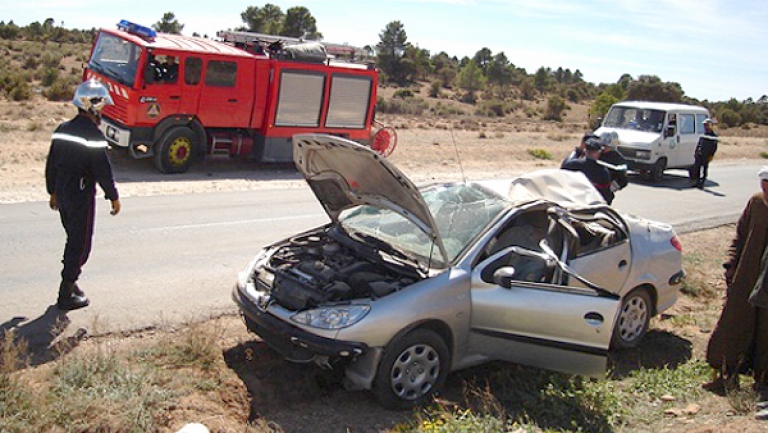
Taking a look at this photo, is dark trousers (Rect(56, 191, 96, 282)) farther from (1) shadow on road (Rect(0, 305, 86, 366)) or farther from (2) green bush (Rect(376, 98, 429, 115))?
(2) green bush (Rect(376, 98, 429, 115))

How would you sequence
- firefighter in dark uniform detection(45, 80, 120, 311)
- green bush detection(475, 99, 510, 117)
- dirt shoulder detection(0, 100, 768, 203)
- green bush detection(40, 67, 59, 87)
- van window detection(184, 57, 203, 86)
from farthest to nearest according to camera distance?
green bush detection(475, 99, 510, 117)
green bush detection(40, 67, 59, 87)
van window detection(184, 57, 203, 86)
dirt shoulder detection(0, 100, 768, 203)
firefighter in dark uniform detection(45, 80, 120, 311)

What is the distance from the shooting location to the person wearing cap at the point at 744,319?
619 centimetres

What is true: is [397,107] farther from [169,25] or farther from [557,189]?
[557,189]

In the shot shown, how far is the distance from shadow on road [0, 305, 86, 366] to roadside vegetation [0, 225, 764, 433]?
28mm

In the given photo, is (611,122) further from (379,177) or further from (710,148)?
(379,177)

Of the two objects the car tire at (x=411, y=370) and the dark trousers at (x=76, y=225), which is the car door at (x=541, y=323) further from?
the dark trousers at (x=76, y=225)

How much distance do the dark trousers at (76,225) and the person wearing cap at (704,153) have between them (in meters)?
17.9

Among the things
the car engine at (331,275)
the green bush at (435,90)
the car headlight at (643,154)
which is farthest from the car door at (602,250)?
the green bush at (435,90)

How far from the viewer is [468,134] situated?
32094 millimetres

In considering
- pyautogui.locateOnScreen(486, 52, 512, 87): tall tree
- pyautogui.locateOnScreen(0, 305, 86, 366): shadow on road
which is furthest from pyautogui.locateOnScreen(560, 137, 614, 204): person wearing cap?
pyautogui.locateOnScreen(486, 52, 512, 87): tall tree

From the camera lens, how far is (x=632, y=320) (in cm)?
748

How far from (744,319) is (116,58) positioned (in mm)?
13446

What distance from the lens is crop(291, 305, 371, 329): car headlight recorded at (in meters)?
5.34

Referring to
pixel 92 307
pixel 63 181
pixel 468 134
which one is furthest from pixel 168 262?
pixel 468 134
